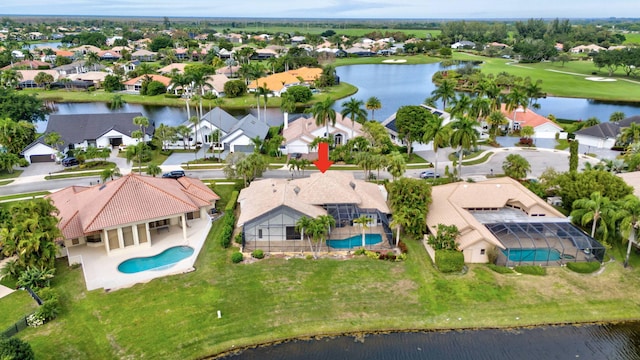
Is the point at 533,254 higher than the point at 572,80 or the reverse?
the reverse

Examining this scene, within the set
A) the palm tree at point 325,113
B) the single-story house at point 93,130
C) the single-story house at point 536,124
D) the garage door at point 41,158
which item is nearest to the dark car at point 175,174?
the single-story house at point 93,130

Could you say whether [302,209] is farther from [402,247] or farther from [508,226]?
[508,226]

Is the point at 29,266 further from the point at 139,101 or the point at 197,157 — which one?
the point at 139,101

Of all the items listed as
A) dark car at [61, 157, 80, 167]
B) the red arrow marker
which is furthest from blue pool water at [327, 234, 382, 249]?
dark car at [61, 157, 80, 167]

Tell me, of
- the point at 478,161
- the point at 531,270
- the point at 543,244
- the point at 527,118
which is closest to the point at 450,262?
the point at 531,270

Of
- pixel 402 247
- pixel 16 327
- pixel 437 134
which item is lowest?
pixel 402 247

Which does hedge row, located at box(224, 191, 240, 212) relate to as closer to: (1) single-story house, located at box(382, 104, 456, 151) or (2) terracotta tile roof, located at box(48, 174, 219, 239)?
(2) terracotta tile roof, located at box(48, 174, 219, 239)
